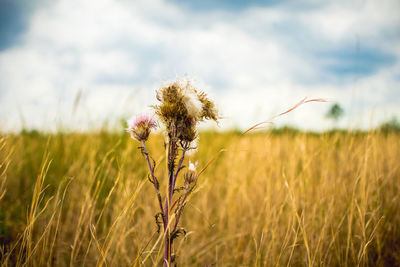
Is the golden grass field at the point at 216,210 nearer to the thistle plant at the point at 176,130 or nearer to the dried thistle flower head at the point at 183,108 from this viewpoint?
the thistle plant at the point at 176,130

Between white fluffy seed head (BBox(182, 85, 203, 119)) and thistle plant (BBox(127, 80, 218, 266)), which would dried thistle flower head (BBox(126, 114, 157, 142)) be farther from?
white fluffy seed head (BBox(182, 85, 203, 119))

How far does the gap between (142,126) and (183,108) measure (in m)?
0.22

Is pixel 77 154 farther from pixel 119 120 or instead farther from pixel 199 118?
pixel 199 118

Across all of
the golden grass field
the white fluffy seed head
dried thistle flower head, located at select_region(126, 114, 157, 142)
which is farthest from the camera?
the golden grass field

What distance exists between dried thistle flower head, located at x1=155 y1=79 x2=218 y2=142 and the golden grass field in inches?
18.0

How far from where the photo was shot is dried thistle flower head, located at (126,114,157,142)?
995 mm

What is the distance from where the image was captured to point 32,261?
4.81ft

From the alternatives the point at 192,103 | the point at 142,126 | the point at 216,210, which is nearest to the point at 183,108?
the point at 192,103

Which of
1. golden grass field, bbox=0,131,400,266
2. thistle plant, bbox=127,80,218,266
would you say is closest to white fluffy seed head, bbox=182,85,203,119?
thistle plant, bbox=127,80,218,266

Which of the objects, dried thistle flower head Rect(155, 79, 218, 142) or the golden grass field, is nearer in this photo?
dried thistle flower head Rect(155, 79, 218, 142)

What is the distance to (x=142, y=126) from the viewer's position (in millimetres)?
1005

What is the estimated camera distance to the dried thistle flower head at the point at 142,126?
99cm

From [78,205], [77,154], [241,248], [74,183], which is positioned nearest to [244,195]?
[241,248]

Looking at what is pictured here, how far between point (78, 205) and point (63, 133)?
1.44 meters
